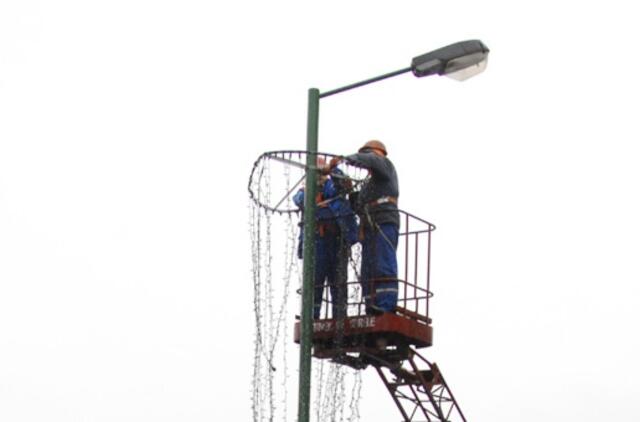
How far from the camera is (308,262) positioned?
14.6m

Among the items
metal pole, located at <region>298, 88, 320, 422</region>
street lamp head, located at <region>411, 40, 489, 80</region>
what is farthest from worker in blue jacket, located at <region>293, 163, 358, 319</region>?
street lamp head, located at <region>411, 40, 489, 80</region>

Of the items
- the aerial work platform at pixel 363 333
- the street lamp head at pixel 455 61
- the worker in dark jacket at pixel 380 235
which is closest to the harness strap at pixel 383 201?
the worker in dark jacket at pixel 380 235

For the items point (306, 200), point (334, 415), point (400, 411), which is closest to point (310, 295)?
point (306, 200)

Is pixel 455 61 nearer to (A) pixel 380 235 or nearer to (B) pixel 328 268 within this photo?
(A) pixel 380 235

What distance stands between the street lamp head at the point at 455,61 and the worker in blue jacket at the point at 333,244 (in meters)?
3.88

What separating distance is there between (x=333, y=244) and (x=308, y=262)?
17.9ft

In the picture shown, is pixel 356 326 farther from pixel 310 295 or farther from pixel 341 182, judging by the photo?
pixel 310 295

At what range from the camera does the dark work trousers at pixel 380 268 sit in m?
19.7

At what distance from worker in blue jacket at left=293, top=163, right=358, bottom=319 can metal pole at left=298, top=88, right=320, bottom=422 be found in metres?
3.47

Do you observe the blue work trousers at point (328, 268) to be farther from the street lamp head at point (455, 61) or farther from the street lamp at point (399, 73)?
the street lamp head at point (455, 61)

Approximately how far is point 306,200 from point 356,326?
16.3 ft

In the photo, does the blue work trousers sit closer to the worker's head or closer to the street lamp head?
the worker's head

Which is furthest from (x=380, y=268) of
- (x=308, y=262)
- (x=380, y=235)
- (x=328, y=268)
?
(x=308, y=262)

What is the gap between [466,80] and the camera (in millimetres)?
15055
